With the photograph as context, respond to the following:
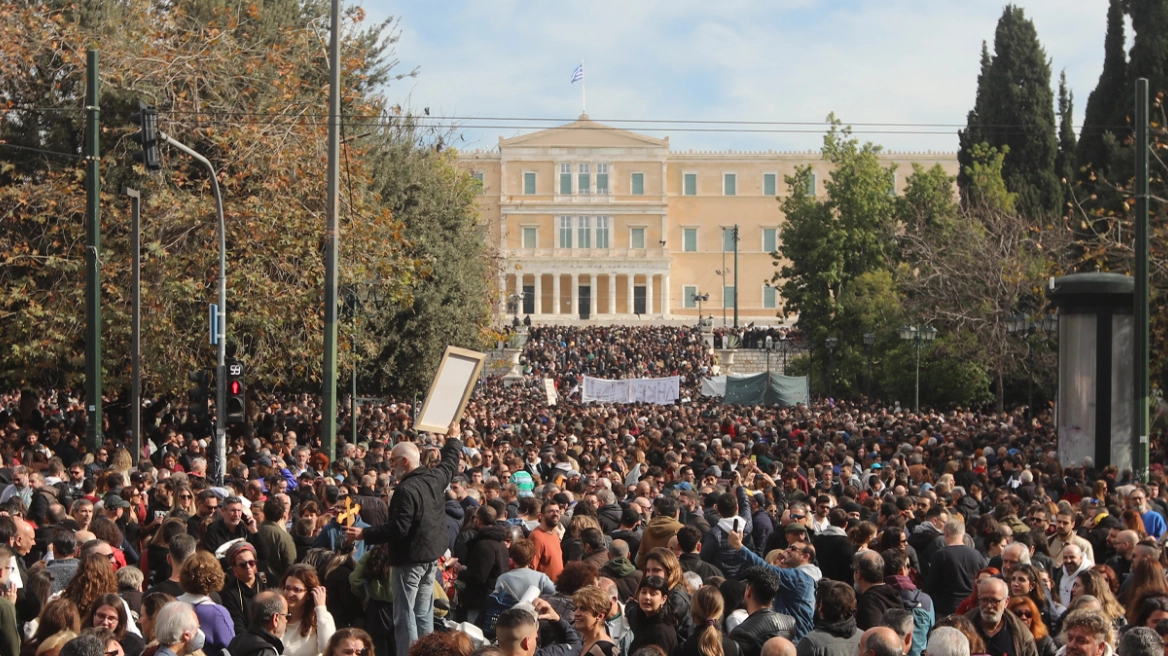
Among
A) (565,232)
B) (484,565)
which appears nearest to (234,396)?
(484,565)

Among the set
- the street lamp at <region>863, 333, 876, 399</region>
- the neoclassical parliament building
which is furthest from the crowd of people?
the neoclassical parliament building

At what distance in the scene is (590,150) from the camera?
8275 cm

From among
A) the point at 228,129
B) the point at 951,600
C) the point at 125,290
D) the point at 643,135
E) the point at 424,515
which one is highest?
the point at 643,135

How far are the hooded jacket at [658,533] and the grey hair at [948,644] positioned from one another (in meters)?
3.05

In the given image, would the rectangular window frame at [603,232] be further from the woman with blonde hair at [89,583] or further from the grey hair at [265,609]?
the grey hair at [265,609]

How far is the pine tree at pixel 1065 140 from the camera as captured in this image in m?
38.1

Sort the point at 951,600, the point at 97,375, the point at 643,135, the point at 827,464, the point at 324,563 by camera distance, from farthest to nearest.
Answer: the point at 643,135, the point at 97,375, the point at 827,464, the point at 951,600, the point at 324,563

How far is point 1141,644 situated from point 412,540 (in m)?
3.53

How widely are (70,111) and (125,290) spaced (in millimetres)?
2973

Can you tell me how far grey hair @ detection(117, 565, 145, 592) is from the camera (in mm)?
6875

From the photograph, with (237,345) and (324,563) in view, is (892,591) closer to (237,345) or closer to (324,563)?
(324,563)

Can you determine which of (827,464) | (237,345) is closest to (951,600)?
(827,464)

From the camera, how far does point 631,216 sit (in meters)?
82.9

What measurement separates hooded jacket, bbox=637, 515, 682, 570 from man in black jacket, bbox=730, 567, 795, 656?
1910mm
